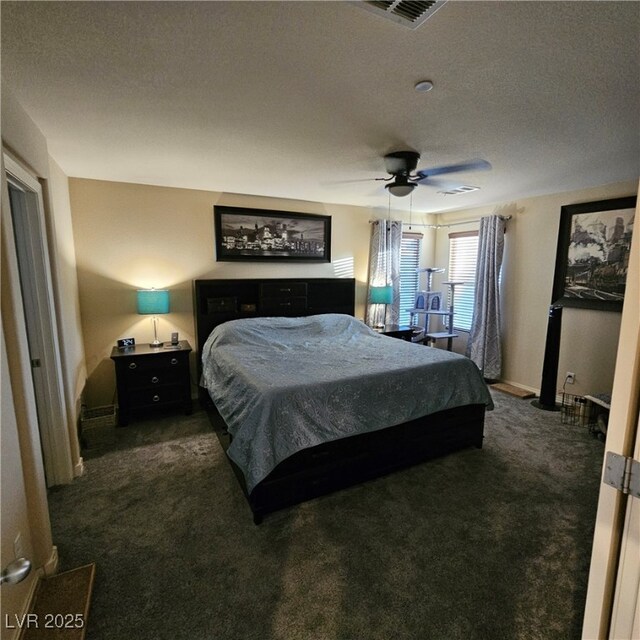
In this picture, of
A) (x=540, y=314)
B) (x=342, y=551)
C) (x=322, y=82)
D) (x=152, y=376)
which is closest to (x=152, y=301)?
(x=152, y=376)

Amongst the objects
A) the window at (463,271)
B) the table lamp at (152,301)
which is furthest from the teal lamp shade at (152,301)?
the window at (463,271)

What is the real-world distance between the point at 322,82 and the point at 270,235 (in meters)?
2.71

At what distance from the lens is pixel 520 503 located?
2.32 metres

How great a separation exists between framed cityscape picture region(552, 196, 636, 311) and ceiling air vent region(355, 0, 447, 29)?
3372 millimetres

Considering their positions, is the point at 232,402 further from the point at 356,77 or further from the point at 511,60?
the point at 511,60

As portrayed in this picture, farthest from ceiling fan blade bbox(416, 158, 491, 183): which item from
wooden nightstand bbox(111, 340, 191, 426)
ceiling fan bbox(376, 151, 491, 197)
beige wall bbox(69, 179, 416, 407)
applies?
wooden nightstand bbox(111, 340, 191, 426)

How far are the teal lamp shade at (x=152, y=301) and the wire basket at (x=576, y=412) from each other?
14.4 ft

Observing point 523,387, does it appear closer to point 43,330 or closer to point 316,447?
point 316,447

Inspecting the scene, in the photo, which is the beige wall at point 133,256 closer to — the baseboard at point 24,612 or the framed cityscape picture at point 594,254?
the baseboard at point 24,612

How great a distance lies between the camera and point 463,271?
5.36 meters

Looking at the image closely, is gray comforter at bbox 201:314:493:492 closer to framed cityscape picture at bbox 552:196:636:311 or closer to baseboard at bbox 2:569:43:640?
baseboard at bbox 2:569:43:640

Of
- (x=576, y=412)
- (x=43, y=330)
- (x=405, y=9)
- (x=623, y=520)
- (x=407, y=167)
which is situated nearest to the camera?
(x=623, y=520)

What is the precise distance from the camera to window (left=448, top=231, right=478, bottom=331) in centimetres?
519

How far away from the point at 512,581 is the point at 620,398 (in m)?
1.47
